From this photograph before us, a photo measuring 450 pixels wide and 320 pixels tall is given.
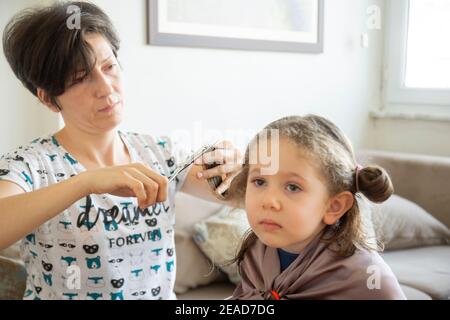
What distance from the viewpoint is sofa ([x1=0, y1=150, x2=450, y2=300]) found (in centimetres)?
187

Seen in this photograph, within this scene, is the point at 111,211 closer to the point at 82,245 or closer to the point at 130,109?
the point at 82,245

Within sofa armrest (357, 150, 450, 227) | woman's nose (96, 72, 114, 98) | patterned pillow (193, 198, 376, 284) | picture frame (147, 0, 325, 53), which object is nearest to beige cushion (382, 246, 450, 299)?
sofa armrest (357, 150, 450, 227)

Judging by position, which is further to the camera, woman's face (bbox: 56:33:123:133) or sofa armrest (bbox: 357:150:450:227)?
sofa armrest (bbox: 357:150:450:227)

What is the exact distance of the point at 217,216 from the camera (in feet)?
6.54

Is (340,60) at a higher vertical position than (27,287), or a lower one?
higher

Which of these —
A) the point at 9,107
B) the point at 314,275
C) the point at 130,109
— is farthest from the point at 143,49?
the point at 314,275

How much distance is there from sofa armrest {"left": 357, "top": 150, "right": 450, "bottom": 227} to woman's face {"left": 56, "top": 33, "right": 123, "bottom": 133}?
4.87ft

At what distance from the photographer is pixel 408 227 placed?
7.46 feet

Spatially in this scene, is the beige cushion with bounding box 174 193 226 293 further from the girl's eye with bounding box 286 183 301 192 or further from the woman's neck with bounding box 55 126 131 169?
the girl's eye with bounding box 286 183 301 192

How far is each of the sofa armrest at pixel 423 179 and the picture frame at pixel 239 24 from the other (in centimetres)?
65

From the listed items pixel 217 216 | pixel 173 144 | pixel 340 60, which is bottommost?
pixel 217 216

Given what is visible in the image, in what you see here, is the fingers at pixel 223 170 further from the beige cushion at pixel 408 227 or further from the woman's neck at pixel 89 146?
the beige cushion at pixel 408 227

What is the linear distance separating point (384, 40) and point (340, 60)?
0.39 metres
